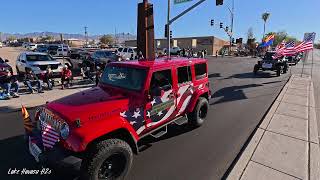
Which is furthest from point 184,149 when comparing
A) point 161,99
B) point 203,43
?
point 203,43

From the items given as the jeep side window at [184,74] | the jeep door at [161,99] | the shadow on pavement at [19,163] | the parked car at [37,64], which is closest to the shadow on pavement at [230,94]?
the jeep side window at [184,74]

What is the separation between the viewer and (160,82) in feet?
18.3

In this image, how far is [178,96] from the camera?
6.24 m

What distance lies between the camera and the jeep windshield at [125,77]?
5207mm

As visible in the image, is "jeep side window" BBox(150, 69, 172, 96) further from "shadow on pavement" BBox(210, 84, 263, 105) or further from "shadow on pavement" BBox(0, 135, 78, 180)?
"shadow on pavement" BBox(210, 84, 263, 105)

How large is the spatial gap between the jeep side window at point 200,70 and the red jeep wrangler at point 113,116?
23.4 inches

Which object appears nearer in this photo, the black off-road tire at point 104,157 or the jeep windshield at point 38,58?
the black off-road tire at point 104,157

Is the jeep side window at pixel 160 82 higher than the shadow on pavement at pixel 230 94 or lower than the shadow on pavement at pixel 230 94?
higher

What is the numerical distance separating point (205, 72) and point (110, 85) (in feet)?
10.6

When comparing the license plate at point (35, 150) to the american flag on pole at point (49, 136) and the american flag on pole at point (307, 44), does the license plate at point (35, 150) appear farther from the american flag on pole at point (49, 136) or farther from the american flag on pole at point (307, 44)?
the american flag on pole at point (307, 44)

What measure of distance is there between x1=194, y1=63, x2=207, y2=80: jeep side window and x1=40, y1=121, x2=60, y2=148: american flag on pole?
4.04 m

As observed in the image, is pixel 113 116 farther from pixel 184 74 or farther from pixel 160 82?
pixel 184 74

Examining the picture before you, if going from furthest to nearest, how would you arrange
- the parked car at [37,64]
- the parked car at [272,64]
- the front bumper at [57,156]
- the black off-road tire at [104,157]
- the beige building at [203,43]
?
the beige building at [203,43]
the parked car at [272,64]
the parked car at [37,64]
the black off-road tire at [104,157]
the front bumper at [57,156]

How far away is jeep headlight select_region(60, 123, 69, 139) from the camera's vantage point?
4.05 m
